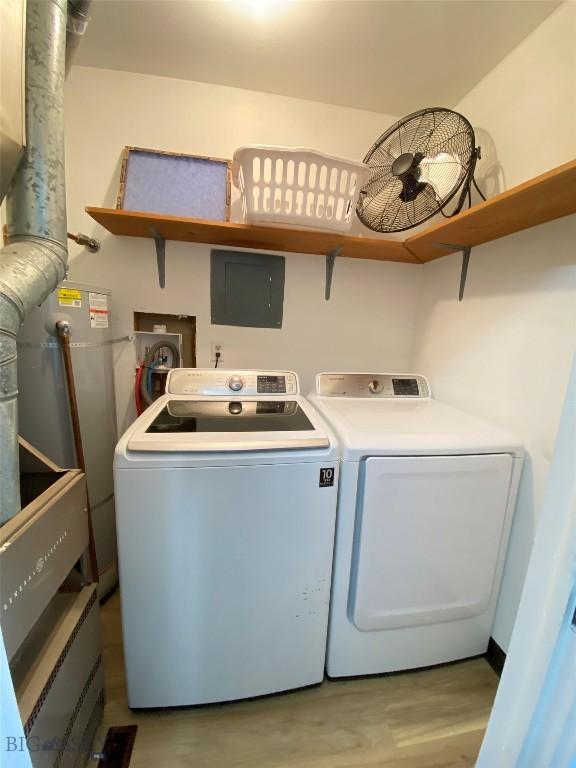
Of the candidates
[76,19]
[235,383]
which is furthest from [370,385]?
[76,19]

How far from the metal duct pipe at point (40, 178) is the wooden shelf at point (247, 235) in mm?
461

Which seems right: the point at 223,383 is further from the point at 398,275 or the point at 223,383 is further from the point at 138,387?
the point at 398,275

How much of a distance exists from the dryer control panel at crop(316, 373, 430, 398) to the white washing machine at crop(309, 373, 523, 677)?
0.32 metres

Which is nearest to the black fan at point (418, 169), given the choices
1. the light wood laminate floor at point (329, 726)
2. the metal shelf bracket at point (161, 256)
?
the metal shelf bracket at point (161, 256)

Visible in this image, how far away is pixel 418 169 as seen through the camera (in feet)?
4.55

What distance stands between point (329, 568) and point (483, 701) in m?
0.86

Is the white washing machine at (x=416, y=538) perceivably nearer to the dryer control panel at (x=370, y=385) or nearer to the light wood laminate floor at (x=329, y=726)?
the light wood laminate floor at (x=329, y=726)

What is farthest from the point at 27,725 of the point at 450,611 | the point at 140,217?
the point at 140,217

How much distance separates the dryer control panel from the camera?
164 cm

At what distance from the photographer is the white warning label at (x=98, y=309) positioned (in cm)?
141

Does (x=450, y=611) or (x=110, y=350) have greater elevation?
(x=110, y=350)

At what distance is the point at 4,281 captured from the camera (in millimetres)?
727

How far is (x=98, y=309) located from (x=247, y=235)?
0.78 m

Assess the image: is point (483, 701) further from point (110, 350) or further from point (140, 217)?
point (140, 217)
